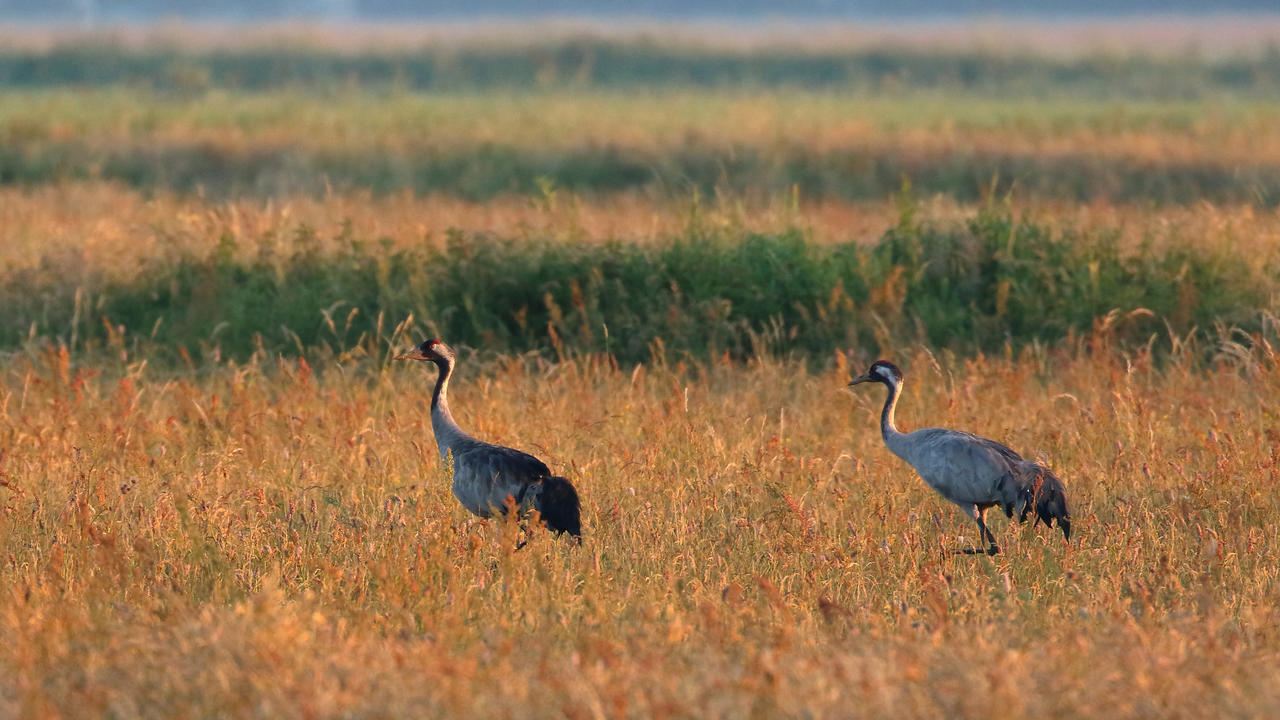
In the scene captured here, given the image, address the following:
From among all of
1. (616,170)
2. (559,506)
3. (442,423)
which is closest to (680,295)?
(442,423)

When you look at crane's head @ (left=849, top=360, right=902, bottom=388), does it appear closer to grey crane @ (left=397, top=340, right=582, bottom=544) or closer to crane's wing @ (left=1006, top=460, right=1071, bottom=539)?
crane's wing @ (left=1006, top=460, right=1071, bottom=539)

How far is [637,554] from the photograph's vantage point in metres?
7.26

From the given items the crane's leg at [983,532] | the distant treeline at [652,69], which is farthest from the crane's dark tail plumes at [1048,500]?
the distant treeline at [652,69]

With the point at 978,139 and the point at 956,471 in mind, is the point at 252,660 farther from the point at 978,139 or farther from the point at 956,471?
the point at 978,139

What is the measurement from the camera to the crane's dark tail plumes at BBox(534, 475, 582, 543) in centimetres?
709

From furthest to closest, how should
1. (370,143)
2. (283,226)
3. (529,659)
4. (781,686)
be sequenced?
(370,143) < (283,226) < (529,659) < (781,686)

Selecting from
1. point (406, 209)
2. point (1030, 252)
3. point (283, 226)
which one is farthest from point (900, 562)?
point (406, 209)

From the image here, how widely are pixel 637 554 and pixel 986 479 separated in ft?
6.07

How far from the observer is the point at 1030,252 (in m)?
12.9

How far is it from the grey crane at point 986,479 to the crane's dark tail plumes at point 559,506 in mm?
1975

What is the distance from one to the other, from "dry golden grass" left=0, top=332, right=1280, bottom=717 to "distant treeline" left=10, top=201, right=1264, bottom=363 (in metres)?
0.79

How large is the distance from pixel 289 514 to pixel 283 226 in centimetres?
663

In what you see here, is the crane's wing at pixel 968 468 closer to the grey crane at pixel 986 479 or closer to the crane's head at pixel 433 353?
the grey crane at pixel 986 479

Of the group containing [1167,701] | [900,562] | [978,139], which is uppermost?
[1167,701]
